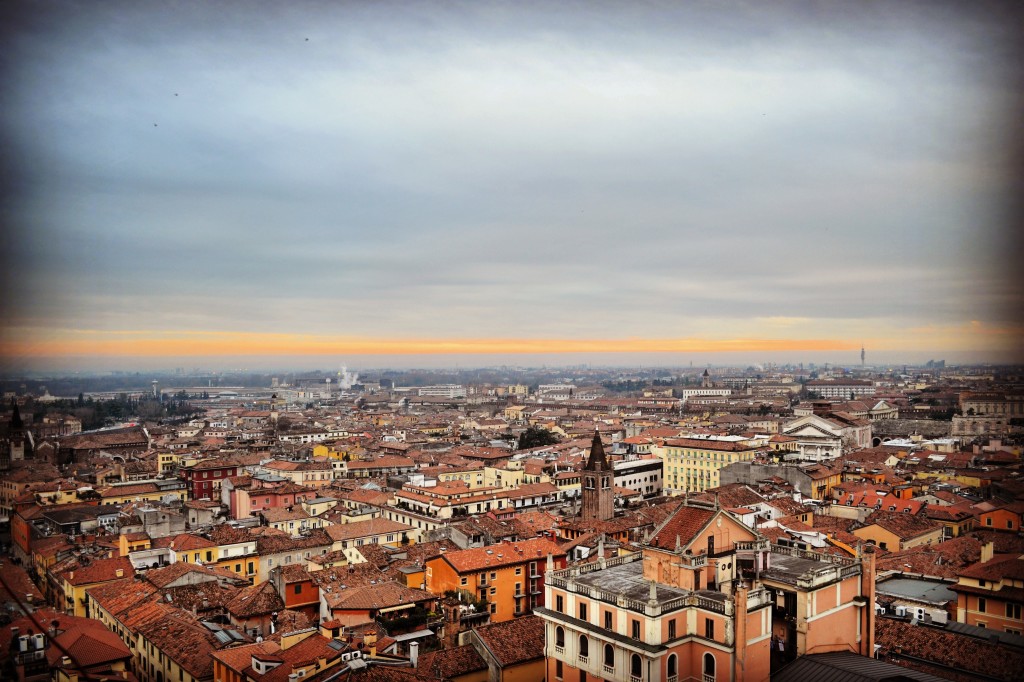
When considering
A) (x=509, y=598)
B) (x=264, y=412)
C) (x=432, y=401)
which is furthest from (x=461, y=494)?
(x=432, y=401)

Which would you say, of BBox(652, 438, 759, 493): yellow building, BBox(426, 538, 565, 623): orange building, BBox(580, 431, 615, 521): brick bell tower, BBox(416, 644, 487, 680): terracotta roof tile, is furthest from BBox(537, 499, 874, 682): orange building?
BBox(652, 438, 759, 493): yellow building

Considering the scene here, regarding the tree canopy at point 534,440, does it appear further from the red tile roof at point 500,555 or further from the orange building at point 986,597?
the orange building at point 986,597

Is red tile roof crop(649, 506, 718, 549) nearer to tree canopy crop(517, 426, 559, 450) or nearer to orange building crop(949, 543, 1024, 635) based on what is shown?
orange building crop(949, 543, 1024, 635)

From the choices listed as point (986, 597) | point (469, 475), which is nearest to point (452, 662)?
point (986, 597)

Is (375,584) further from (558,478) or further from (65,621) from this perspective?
(558,478)

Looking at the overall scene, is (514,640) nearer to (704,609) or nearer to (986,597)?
(704,609)

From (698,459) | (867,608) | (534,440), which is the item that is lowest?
(534,440)

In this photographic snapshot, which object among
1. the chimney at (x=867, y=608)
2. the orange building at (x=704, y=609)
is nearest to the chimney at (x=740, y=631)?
the orange building at (x=704, y=609)
